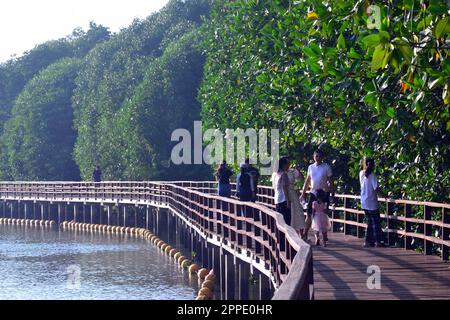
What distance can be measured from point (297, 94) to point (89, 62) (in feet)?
167

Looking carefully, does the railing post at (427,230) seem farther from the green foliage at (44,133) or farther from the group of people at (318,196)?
the green foliage at (44,133)

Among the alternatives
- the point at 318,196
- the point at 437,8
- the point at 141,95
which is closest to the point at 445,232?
the point at 318,196

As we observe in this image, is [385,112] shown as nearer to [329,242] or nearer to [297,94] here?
[329,242]

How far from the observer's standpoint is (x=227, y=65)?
1661 inches

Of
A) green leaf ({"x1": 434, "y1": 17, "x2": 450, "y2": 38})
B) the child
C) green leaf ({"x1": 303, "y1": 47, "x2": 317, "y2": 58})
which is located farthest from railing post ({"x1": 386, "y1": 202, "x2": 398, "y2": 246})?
green leaf ({"x1": 434, "y1": 17, "x2": 450, "y2": 38})

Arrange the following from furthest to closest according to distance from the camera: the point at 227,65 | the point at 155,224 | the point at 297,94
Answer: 1. the point at 155,224
2. the point at 227,65
3. the point at 297,94

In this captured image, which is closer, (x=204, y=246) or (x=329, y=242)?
(x=329, y=242)

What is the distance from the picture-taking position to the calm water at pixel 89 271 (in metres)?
27.6

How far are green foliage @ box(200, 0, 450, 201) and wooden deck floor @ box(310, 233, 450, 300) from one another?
1.36m

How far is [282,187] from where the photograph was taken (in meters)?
18.3

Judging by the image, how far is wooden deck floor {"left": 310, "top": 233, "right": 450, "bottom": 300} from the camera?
41.1 feet

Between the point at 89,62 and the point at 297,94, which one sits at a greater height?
the point at 89,62
